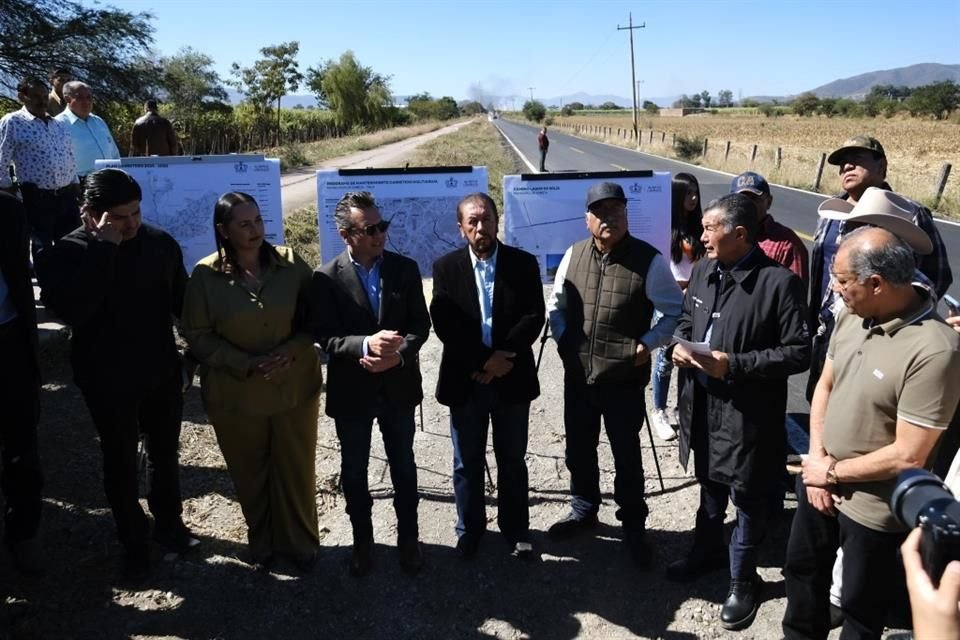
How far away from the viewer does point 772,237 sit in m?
3.85

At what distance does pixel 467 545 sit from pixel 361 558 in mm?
574

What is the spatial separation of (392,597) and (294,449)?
2.96 ft

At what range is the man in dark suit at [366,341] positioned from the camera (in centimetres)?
325

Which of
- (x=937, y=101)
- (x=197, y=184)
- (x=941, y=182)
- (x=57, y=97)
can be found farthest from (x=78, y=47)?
(x=937, y=101)

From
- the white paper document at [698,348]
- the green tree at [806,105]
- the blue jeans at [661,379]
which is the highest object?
the green tree at [806,105]

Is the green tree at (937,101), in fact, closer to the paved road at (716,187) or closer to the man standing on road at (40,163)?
the paved road at (716,187)

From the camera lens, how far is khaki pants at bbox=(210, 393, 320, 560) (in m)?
3.44

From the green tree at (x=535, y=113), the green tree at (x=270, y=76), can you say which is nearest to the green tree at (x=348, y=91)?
the green tree at (x=270, y=76)

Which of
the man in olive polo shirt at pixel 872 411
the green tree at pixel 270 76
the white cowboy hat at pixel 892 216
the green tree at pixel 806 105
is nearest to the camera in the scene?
the man in olive polo shirt at pixel 872 411

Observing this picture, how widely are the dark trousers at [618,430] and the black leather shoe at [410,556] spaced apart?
103 centimetres

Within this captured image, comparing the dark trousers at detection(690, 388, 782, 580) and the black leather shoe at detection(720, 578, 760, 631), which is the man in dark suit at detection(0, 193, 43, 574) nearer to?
the dark trousers at detection(690, 388, 782, 580)

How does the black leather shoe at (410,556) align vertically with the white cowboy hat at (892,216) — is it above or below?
below

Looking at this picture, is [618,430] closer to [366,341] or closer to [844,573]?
[844,573]

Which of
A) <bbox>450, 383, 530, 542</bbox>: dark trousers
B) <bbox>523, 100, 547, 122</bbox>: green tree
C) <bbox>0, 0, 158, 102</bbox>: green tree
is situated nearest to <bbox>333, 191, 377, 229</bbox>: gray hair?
<bbox>450, 383, 530, 542</bbox>: dark trousers
